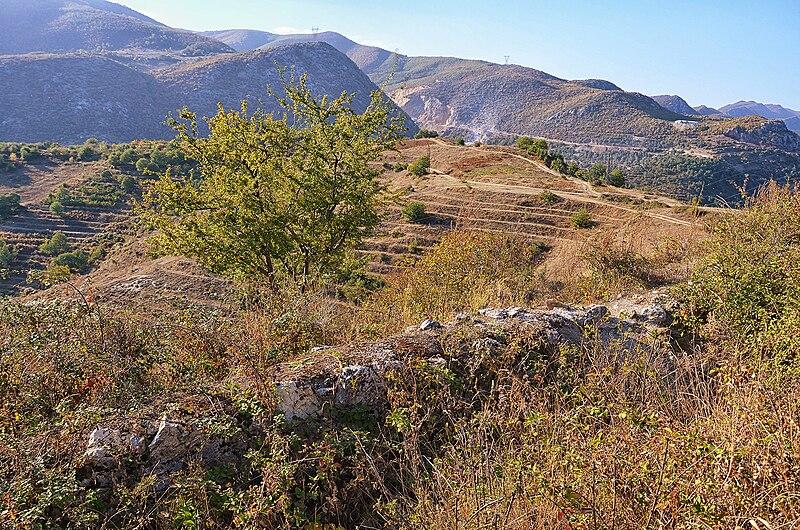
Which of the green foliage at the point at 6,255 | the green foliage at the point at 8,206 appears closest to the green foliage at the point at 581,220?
the green foliage at the point at 6,255

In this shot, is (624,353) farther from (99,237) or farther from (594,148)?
(594,148)

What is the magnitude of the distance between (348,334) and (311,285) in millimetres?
4565

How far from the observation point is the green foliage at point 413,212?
1191 inches

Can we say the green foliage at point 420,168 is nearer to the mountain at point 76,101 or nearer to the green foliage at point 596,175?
the green foliage at point 596,175

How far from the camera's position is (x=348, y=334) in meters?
5.49

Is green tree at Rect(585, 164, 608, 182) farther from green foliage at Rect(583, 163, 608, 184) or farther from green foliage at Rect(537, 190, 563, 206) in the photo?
green foliage at Rect(537, 190, 563, 206)

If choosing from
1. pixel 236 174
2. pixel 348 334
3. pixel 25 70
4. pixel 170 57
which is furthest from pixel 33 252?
pixel 170 57

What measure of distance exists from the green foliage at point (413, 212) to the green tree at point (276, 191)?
16956 millimetres

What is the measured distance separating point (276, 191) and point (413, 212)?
1874cm

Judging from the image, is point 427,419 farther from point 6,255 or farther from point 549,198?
point 6,255

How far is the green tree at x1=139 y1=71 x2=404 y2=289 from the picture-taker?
11.5 m

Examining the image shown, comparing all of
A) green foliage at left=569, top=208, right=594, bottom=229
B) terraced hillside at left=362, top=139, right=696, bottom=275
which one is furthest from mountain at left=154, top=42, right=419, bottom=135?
green foliage at left=569, top=208, right=594, bottom=229

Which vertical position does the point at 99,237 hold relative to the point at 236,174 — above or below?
below

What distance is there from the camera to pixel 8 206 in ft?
133
